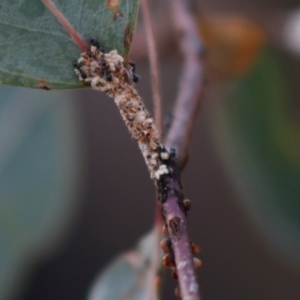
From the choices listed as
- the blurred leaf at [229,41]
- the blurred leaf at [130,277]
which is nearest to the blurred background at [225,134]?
the blurred leaf at [229,41]

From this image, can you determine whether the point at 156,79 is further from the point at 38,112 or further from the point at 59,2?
the point at 38,112

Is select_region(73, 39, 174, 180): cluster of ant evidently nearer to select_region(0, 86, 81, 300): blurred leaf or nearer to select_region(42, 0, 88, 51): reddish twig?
select_region(42, 0, 88, 51): reddish twig

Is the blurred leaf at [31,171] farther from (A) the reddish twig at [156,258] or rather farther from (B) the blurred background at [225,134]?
(A) the reddish twig at [156,258]

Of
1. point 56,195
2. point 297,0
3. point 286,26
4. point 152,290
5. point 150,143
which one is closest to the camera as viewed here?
point 150,143

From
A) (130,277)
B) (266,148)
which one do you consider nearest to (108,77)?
(130,277)

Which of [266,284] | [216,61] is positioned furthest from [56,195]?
[266,284]

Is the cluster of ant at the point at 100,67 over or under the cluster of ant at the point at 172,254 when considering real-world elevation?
over
